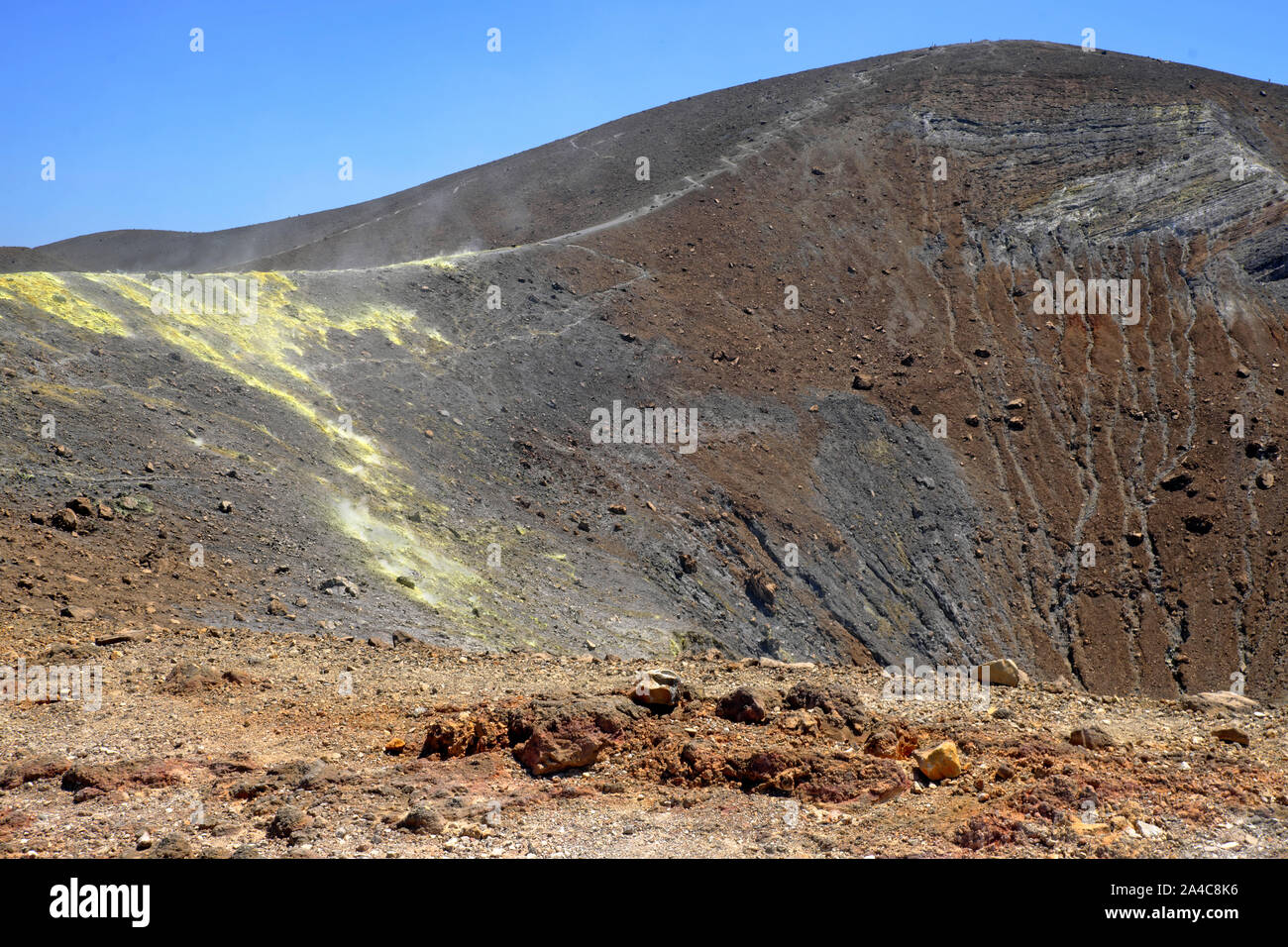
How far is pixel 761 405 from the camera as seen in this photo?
23734 mm

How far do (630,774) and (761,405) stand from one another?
1795 centimetres

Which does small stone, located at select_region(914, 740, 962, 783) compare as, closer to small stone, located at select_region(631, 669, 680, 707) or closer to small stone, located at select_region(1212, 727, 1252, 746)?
small stone, located at select_region(631, 669, 680, 707)

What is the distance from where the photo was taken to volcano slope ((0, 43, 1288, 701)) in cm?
1397

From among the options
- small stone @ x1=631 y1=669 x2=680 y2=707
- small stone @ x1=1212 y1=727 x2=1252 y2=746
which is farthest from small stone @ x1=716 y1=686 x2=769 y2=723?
small stone @ x1=1212 y1=727 x2=1252 y2=746

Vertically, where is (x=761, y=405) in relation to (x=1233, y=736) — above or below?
above

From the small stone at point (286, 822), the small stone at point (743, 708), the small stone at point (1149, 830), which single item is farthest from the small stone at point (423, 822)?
the small stone at point (1149, 830)

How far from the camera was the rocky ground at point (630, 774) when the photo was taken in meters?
5.50

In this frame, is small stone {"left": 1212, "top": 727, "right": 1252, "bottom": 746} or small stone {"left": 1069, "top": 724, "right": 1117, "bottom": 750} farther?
small stone {"left": 1212, "top": 727, "right": 1252, "bottom": 746}

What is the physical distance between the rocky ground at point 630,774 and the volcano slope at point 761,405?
3.96m

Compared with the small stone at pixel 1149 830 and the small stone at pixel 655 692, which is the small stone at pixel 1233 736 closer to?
the small stone at pixel 1149 830

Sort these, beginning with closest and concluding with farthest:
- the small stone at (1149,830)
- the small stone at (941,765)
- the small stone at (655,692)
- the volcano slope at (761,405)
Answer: the small stone at (1149,830) → the small stone at (941,765) → the small stone at (655,692) → the volcano slope at (761,405)

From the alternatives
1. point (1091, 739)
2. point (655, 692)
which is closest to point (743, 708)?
point (655, 692)

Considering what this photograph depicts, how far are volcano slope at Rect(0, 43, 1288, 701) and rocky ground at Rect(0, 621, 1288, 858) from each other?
13.0ft

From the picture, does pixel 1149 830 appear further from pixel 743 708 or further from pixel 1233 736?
pixel 743 708
